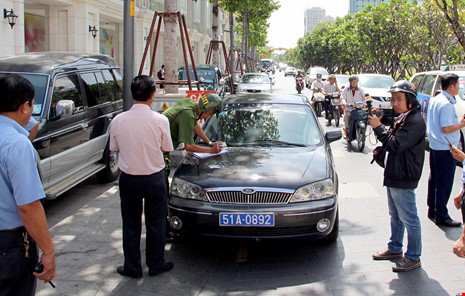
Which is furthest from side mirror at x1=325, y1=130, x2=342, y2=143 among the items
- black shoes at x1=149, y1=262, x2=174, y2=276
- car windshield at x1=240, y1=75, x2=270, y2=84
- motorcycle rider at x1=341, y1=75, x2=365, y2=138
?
car windshield at x1=240, y1=75, x2=270, y2=84

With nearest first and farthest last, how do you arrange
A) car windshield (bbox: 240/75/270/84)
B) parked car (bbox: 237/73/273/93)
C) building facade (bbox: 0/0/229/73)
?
building facade (bbox: 0/0/229/73), parked car (bbox: 237/73/273/93), car windshield (bbox: 240/75/270/84)

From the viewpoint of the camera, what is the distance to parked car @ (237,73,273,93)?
22.6 metres

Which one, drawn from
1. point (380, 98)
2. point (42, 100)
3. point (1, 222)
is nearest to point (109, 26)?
point (380, 98)

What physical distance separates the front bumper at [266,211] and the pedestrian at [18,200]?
2015 mm

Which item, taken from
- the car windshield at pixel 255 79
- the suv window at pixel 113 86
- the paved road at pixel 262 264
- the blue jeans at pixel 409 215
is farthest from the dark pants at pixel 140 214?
the car windshield at pixel 255 79

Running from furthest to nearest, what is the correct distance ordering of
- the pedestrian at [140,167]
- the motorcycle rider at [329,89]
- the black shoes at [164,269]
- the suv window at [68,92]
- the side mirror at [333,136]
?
the motorcycle rider at [329,89] → the suv window at [68,92] → the side mirror at [333,136] → the black shoes at [164,269] → the pedestrian at [140,167]

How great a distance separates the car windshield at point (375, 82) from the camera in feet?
55.6

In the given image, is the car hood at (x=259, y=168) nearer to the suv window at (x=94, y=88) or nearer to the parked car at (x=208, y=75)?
the suv window at (x=94, y=88)

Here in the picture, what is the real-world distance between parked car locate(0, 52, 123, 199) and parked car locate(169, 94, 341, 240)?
1898mm

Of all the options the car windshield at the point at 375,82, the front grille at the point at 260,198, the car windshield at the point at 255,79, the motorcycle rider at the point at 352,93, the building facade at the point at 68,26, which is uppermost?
the building facade at the point at 68,26

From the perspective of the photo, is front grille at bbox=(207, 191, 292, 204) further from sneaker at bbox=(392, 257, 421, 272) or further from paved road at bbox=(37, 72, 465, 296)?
sneaker at bbox=(392, 257, 421, 272)

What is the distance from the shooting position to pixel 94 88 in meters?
7.63

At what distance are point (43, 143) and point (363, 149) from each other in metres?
7.68

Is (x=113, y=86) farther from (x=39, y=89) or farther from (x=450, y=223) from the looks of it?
(x=450, y=223)
